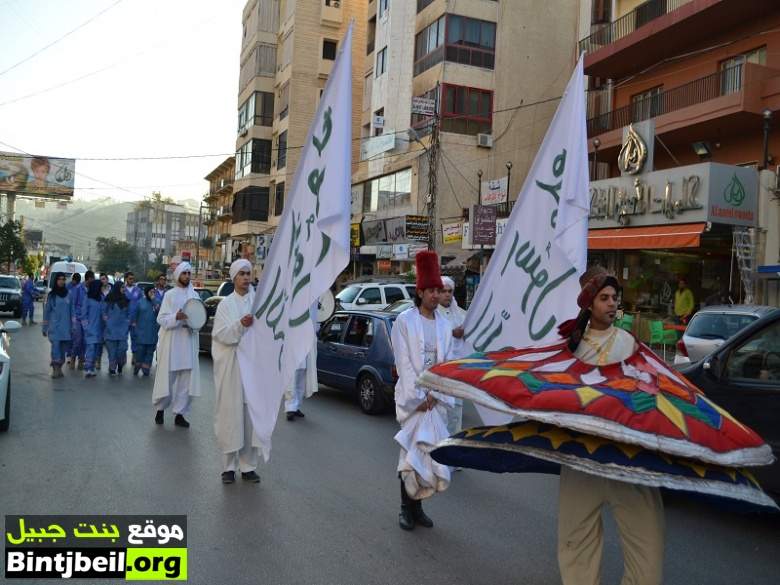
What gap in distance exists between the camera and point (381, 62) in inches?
1319

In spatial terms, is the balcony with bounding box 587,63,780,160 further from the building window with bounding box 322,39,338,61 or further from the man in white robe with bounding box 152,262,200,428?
the building window with bounding box 322,39,338,61

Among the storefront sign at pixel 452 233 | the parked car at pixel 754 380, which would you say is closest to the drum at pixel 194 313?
the parked car at pixel 754 380

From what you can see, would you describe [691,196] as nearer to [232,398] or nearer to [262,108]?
[232,398]

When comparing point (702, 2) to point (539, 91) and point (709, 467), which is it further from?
Result: point (709, 467)

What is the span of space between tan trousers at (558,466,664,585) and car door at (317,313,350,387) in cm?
721

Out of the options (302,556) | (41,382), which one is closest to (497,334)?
(302,556)

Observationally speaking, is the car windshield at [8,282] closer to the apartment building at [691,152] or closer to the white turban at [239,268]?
the apartment building at [691,152]

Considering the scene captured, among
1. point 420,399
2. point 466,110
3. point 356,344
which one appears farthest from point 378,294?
point 466,110

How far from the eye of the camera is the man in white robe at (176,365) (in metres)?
8.59

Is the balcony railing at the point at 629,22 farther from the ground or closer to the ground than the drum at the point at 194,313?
farther from the ground

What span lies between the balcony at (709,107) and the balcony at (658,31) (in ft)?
4.37

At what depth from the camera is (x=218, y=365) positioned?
20.8ft

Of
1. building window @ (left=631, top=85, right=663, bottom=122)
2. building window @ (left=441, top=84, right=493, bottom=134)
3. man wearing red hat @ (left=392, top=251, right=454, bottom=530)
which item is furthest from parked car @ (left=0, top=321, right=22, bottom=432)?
building window @ (left=441, top=84, right=493, bottom=134)

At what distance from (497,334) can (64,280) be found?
1076 cm
